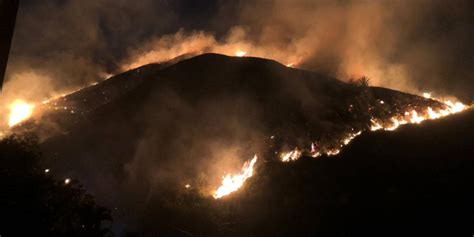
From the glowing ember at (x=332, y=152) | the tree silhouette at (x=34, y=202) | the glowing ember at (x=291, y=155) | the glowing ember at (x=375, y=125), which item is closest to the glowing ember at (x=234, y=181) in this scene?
the glowing ember at (x=291, y=155)

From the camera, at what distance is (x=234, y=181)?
5288 centimetres

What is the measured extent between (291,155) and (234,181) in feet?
43.7

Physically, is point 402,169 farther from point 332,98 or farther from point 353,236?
point 332,98

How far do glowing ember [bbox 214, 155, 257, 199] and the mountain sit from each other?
2.05m

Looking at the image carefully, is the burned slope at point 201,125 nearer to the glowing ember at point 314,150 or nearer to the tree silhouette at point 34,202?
the glowing ember at point 314,150

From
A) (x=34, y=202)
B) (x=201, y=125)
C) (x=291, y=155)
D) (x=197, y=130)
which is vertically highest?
(x=201, y=125)

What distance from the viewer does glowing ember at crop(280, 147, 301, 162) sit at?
58778mm

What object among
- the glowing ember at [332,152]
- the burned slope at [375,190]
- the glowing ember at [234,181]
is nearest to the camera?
the burned slope at [375,190]

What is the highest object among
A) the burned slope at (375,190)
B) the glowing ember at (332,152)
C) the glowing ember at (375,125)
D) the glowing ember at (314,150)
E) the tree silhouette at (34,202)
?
the glowing ember at (375,125)

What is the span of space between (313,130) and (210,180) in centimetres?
2566

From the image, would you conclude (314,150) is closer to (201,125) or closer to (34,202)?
(201,125)

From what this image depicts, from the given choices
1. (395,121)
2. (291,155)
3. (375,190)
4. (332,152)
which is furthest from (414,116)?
(375,190)

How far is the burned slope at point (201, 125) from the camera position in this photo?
211ft

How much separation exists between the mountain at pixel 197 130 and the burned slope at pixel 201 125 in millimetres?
259
